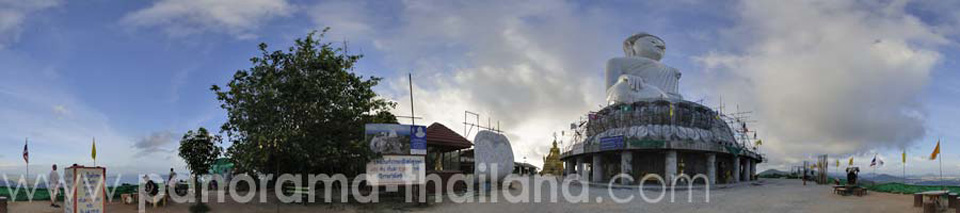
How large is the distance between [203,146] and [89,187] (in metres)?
6.89

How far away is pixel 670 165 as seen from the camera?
36250 millimetres

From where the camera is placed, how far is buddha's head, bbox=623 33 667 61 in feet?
172

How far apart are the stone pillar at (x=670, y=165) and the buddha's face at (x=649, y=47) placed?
17771 millimetres

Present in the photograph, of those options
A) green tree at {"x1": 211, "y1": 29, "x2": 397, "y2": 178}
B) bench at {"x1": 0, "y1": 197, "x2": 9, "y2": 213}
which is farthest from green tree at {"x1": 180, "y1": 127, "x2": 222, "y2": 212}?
bench at {"x1": 0, "y1": 197, "x2": 9, "y2": 213}

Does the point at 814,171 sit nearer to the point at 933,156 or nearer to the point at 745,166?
the point at 745,166

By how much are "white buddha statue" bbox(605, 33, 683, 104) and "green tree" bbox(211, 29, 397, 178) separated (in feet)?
87.0

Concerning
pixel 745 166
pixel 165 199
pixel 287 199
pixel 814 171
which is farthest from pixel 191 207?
pixel 814 171

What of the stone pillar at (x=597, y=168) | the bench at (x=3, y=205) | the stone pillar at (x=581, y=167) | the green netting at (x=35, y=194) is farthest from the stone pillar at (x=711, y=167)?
the bench at (x=3, y=205)

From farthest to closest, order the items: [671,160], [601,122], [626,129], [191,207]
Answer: [601,122] → [626,129] → [671,160] → [191,207]


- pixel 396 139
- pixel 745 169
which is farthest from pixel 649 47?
pixel 396 139

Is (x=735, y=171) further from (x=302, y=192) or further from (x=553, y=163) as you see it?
(x=302, y=192)

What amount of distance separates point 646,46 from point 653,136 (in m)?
16.0

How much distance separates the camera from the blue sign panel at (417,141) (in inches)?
882

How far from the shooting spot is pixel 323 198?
22281mm
